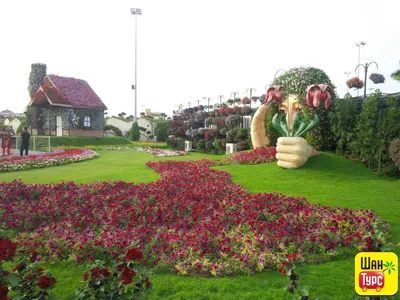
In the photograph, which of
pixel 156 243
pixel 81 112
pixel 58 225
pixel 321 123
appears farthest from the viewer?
pixel 81 112

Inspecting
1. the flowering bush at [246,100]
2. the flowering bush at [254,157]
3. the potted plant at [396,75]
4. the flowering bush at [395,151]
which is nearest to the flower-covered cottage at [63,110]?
the flowering bush at [246,100]

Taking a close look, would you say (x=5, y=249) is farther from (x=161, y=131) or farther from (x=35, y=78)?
(x=35, y=78)

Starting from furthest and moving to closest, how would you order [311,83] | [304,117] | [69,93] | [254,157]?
[69,93] < [311,83] < [254,157] < [304,117]

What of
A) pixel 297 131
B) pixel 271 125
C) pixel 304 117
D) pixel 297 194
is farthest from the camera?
pixel 271 125

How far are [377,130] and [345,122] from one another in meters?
1.38

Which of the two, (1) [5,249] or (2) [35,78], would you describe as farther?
(2) [35,78]

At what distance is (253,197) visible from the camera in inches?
299

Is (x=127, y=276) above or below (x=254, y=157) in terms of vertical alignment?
below

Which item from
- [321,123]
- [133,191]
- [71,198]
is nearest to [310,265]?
[133,191]

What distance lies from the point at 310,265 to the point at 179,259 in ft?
5.45

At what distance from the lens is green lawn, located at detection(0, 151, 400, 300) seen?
3.93m

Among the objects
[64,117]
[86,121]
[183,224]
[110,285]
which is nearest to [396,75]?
[183,224]

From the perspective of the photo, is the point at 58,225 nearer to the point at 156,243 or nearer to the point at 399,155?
the point at 156,243

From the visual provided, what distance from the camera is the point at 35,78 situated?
1503 inches
